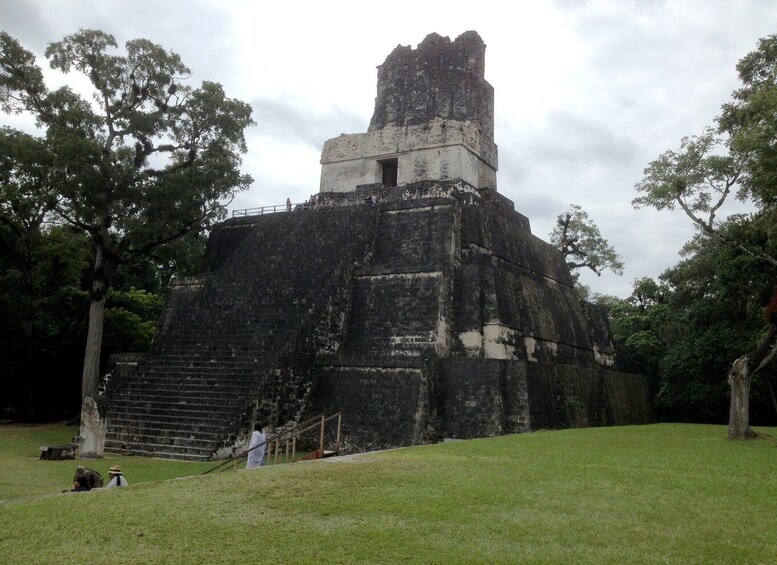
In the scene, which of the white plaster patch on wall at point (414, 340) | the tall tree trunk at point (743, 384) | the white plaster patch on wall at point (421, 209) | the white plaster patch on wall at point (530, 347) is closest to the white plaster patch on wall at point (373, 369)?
the white plaster patch on wall at point (414, 340)

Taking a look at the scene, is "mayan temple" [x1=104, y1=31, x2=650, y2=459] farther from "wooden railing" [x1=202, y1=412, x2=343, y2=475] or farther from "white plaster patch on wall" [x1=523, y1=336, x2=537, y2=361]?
"wooden railing" [x1=202, y1=412, x2=343, y2=475]

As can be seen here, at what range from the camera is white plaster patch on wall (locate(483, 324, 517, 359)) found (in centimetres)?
1416

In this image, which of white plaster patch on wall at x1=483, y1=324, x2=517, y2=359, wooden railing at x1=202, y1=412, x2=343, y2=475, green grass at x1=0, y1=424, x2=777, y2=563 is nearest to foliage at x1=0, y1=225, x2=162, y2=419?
wooden railing at x1=202, y1=412, x2=343, y2=475

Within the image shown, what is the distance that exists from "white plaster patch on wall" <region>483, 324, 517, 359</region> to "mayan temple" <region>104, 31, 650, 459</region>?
3 centimetres

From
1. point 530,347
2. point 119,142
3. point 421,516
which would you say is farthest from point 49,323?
point 421,516

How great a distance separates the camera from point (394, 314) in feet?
48.0

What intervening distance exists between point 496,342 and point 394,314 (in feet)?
7.41

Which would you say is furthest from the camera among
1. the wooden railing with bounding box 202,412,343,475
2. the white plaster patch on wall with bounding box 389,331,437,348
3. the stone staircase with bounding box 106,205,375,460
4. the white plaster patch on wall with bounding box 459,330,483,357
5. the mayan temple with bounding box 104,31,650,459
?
the white plaster patch on wall with bounding box 459,330,483,357

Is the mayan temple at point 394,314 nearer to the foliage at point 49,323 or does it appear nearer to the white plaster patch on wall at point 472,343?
the white plaster patch on wall at point 472,343

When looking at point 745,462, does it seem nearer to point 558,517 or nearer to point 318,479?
point 558,517

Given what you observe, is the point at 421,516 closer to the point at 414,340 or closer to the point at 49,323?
the point at 414,340

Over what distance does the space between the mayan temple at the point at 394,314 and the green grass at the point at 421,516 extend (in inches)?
198

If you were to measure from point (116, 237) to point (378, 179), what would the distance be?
23.6 feet

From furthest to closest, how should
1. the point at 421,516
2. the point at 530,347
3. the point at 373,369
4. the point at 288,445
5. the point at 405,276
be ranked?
the point at 530,347, the point at 405,276, the point at 373,369, the point at 288,445, the point at 421,516
